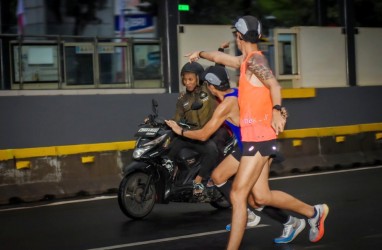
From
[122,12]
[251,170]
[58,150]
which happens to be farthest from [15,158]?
[251,170]

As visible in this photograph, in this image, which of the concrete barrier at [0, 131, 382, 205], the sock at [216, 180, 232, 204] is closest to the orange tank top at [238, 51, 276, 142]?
the sock at [216, 180, 232, 204]

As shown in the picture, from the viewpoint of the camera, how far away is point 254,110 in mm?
6680

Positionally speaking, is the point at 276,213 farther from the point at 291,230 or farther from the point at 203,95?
the point at 203,95

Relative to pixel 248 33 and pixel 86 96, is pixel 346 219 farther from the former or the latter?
pixel 86 96

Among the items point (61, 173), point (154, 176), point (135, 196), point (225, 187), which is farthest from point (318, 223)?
point (61, 173)

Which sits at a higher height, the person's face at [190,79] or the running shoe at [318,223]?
the person's face at [190,79]

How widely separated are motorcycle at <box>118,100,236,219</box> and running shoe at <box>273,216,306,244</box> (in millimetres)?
1549

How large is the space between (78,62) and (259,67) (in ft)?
25.8

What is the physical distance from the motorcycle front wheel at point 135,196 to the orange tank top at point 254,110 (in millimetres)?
2692

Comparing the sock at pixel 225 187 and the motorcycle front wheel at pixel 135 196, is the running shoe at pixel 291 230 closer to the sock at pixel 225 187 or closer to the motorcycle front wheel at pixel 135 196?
the sock at pixel 225 187

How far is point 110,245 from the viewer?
7.83m

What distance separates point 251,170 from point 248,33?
1187 mm

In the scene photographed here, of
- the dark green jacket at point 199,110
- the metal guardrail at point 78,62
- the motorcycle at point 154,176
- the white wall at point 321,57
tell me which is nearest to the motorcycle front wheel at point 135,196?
the motorcycle at point 154,176

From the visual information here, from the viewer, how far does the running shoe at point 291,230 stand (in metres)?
7.63
